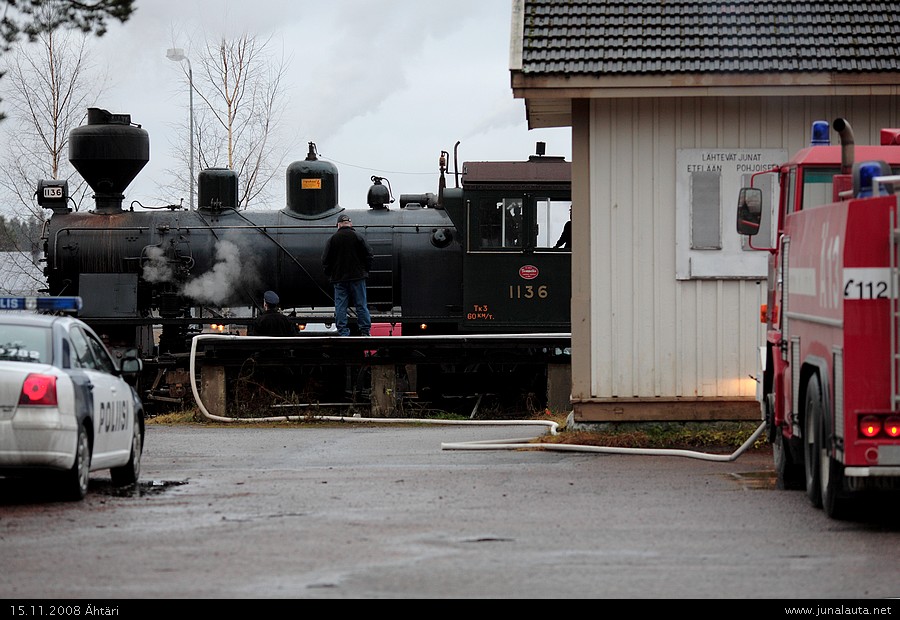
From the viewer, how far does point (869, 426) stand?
7980 mm

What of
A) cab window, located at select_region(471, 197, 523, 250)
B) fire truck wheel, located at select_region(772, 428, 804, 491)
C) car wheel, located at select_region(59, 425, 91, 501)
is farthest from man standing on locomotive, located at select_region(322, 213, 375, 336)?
fire truck wheel, located at select_region(772, 428, 804, 491)

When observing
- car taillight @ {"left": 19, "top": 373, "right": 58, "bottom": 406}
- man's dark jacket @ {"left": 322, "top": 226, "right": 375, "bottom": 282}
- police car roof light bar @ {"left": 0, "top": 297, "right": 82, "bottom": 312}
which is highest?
man's dark jacket @ {"left": 322, "top": 226, "right": 375, "bottom": 282}

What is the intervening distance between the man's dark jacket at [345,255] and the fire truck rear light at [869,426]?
12.1 meters

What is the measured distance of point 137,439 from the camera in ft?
38.2

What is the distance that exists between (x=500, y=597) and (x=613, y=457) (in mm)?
6552

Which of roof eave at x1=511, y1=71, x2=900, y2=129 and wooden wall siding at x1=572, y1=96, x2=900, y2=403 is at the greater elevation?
roof eave at x1=511, y1=71, x2=900, y2=129

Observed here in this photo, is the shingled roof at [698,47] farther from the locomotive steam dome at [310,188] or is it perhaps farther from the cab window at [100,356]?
the locomotive steam dome at [310,188]

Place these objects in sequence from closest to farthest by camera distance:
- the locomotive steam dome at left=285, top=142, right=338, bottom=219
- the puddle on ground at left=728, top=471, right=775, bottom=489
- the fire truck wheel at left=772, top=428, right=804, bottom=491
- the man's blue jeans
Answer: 1. the fire truck wheel at left=772, top=428, right=804, bottom=491
2. the puddle on ground at left=728, top=471, right=775, bottom=489
3. the man's blue jeans
4. the locomotive steam dome at left=285, top=142, right=338, bottom=219

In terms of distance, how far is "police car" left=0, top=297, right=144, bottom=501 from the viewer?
370 inches

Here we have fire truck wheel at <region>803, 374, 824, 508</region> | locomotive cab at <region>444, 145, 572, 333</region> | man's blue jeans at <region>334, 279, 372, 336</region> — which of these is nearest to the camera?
fire truck wheel at <region>803, 374, 824, 508</region>

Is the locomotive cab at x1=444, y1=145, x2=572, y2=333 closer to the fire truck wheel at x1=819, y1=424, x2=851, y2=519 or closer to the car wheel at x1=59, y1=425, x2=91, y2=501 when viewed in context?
the car wheel at x1=59, y1=425, x2=91, y2=501

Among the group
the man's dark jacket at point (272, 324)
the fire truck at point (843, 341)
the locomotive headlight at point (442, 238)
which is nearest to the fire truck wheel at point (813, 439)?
the fire truck at point (843, 341)

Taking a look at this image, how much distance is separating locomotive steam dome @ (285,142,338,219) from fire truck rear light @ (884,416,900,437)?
1469 centimetres

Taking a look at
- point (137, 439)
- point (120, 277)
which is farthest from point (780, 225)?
point (120, 277)
